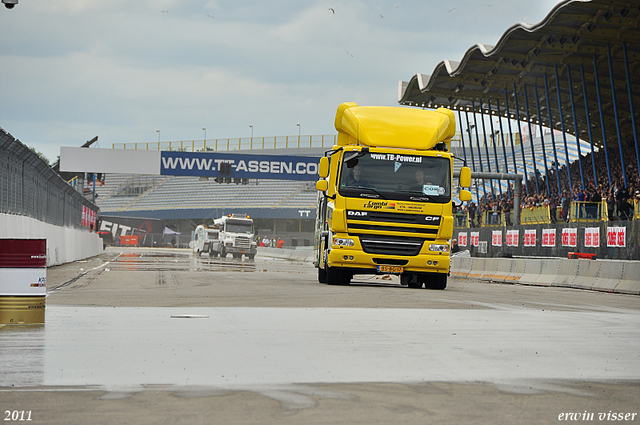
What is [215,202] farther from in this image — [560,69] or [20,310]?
[20,310]

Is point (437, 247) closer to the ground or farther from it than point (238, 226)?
closer to the ground

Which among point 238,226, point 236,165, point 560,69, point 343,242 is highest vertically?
point 560,69

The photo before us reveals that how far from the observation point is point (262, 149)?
9800cm

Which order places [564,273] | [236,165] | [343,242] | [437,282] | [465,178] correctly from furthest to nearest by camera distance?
[236,165], [564,273], [437,282], [343,242], [465,178]

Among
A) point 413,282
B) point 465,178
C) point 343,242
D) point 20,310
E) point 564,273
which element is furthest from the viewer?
point 564,273

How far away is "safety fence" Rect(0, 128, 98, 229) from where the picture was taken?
21.3 m

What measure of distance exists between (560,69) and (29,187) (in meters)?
29.2

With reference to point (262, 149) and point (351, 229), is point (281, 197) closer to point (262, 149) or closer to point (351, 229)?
point (262, 149)

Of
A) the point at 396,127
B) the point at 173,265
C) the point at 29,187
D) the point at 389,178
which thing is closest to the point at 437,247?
the point at 389,178

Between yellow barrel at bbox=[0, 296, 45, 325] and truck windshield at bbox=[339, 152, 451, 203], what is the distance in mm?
9652

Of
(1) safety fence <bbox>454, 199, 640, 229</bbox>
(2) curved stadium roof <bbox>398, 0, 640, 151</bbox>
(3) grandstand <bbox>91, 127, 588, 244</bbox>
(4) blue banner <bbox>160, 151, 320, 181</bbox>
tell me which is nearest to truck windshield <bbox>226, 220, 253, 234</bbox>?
(4) blue banner <bbox>160, 151, 320, 181</bbox>

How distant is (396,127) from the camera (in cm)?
1822

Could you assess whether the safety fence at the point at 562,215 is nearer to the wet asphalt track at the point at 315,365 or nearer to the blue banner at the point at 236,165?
the blue banner at the point at 236,165

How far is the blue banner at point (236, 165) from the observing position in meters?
51.2
